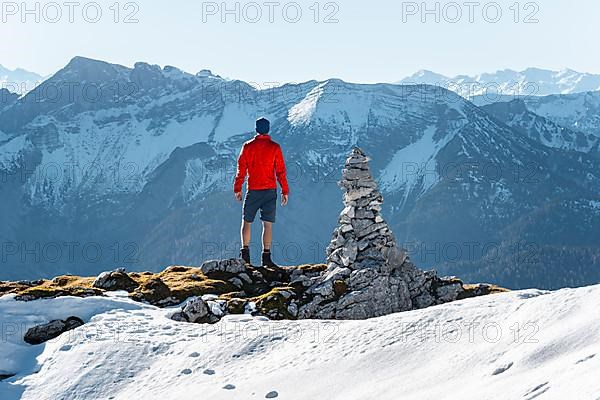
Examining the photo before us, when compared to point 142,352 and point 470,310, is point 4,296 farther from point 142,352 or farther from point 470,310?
point 470,310

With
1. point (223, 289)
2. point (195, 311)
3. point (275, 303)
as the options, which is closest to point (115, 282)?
point (223, 289)

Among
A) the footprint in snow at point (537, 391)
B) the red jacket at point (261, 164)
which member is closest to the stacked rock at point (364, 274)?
the red jacket at point (261, 164)

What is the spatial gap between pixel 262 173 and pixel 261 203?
123cm

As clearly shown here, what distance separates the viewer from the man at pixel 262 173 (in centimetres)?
2570

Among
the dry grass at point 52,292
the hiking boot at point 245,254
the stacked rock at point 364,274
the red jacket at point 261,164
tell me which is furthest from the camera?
the hiking boot at point 245,254

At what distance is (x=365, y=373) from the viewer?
44.9ft

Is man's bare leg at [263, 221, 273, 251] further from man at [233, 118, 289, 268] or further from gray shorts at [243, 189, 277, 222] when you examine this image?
gray shorts at [243, 189, 277, 222]

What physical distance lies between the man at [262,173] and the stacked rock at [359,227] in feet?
9.58

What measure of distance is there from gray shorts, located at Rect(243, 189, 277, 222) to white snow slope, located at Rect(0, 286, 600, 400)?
7.35 metres

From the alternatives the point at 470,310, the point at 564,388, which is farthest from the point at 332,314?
the point at 564,388

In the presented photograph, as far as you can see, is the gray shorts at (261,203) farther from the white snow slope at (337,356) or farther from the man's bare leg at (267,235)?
the white snow slope at (337,356)

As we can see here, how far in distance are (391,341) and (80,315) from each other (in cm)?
1010

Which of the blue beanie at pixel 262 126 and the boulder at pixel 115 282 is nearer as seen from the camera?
the boulder at pixel 115 282

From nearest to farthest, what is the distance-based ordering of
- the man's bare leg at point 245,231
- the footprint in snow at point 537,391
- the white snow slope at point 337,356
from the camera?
the footprint in snow at point 537,391
the white snow slope at point 337,356
the man's bare leg at point 245,231
